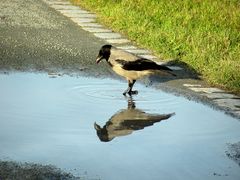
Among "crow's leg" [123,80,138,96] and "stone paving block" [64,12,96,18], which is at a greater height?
"crow's leg" [123,80,138,96]

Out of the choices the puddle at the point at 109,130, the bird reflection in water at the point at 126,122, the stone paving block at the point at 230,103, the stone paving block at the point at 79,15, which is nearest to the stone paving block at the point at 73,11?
the stone paving block at the point at 79,15

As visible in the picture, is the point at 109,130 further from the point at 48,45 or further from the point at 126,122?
the point at 48,45

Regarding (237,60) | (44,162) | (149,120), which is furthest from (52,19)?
(44,162)

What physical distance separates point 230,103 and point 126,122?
1663 millimetres

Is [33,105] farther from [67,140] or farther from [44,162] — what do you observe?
[44,162]

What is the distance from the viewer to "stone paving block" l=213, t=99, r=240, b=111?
27.4 feet

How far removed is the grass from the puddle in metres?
1.50

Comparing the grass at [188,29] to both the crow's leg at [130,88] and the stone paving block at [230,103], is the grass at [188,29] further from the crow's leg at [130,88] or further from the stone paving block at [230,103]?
the crow's leg at [130,88]

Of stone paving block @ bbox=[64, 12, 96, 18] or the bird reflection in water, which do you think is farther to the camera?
stone paving block @ bbox=[64, 12, 96, 18]

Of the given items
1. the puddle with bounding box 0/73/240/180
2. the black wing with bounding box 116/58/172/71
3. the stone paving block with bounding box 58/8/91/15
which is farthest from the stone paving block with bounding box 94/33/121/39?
the black wing with bounding box 116/58/172/71

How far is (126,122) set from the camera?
7539 mm

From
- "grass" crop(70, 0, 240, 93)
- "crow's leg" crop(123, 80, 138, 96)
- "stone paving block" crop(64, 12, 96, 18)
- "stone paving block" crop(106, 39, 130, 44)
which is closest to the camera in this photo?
"crow's leg" crop(123, 80, 138, 96)

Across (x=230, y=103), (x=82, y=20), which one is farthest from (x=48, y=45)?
(x=230, y=103)

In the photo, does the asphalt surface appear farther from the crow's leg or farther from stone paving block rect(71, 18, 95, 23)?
the crow's leg
